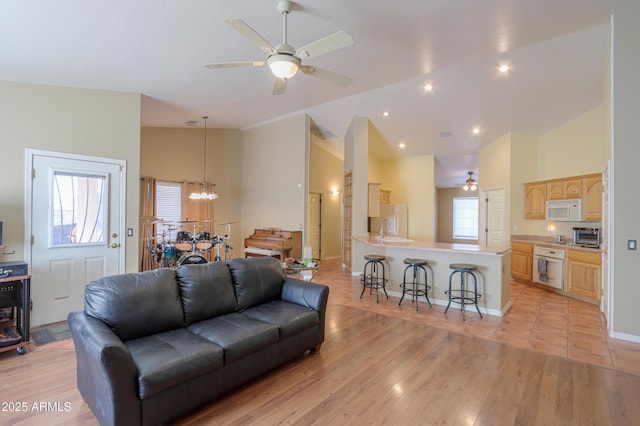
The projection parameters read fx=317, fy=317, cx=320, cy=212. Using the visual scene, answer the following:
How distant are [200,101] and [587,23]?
5411 mm

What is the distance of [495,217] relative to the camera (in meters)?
7.19

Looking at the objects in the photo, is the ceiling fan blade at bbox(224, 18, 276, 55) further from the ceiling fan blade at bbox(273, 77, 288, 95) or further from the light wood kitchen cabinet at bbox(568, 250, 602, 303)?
the light wood kitchen cabinet at bbox(568, 250, 602, 303)

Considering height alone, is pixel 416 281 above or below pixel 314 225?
below

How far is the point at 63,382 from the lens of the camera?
2.56 meters

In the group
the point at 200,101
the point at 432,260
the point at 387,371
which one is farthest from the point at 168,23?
the point at 432,260

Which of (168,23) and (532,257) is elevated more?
(168,23)

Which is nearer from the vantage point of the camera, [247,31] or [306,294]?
[247,31]

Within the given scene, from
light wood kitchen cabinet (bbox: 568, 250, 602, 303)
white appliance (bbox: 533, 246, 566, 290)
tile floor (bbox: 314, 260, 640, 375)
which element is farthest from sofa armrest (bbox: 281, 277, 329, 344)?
white appliance (bbox: 533, 246, 566, 290)

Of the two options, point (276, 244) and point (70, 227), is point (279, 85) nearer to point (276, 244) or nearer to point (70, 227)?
→ point (70, 227)

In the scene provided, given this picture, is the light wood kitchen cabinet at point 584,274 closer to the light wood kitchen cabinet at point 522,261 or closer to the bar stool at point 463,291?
the light wood kitchen cabinet at point 522,261

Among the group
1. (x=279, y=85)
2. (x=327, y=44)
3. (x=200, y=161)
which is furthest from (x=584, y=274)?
(x=200, y=161)

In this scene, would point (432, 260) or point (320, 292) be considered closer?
point (320, 292)

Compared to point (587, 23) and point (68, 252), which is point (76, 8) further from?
point (587, 23)

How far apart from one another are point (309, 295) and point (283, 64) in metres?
2.16
